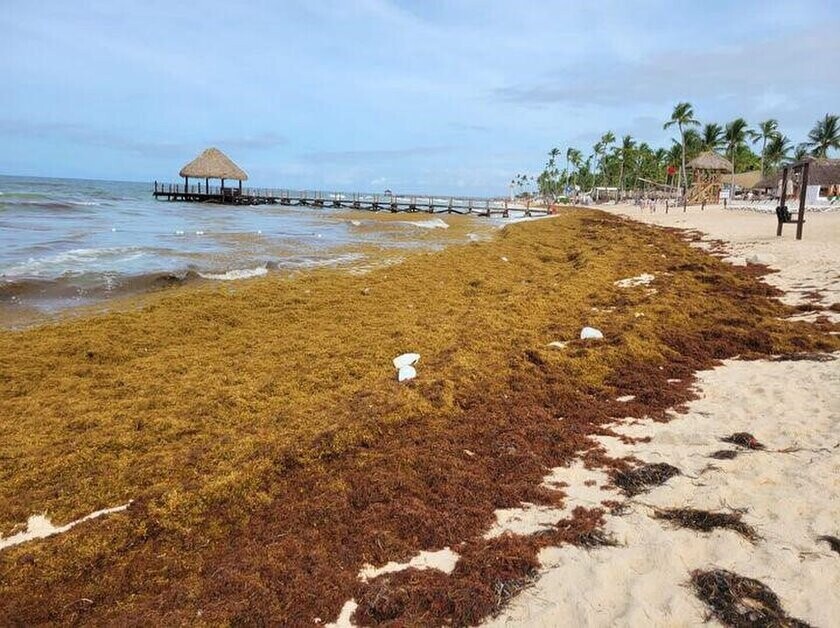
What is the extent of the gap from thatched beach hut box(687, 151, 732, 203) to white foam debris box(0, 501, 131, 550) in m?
52.9

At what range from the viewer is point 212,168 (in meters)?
51.4

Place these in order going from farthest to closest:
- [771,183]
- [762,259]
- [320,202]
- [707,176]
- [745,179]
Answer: [320,202] < [745,179] < [707,176] < [771,183] < [762,259]

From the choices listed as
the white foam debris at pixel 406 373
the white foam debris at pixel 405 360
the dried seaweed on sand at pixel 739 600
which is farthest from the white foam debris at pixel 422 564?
the white foam debris at pixel 405 360

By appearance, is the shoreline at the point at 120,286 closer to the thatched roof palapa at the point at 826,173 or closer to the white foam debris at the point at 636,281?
the white foam debris at the point at 636,281

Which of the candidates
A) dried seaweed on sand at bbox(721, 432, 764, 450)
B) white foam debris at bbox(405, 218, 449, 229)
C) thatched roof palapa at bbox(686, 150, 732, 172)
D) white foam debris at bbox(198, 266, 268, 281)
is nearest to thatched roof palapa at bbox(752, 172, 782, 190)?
thatched roof palapa at bbox(686, 150, 732, 172)

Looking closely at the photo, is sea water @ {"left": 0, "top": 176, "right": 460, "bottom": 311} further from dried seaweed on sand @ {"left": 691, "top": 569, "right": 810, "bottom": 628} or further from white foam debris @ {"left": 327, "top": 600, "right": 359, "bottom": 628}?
dried seaweed on sand @ {"left": 691, "top": 569, "right": 810, "bottom": 628}

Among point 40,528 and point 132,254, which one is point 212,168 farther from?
point 40,528

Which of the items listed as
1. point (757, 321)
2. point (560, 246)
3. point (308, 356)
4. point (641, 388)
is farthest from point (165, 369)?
point (560, 246)

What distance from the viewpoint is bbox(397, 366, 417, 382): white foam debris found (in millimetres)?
5504

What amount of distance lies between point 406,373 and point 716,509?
309 centimetres

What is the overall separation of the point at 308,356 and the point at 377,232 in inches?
898

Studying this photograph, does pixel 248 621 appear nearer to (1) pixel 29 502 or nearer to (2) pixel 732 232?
(1) pixel 29 502

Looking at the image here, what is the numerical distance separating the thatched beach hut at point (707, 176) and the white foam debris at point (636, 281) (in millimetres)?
42464

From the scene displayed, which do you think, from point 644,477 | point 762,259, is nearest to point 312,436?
point 644,477
